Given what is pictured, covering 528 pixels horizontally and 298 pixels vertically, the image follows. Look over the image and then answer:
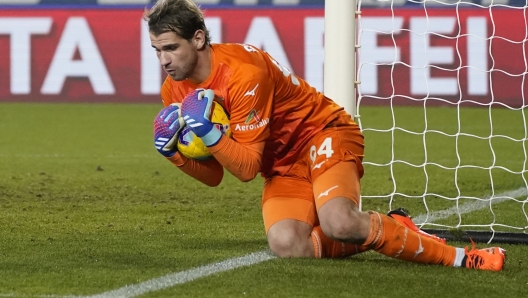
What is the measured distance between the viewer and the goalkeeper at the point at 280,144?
460 centimetres

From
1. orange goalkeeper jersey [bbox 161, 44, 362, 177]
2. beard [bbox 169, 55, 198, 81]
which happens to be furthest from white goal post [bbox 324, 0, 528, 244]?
beard [bbox 169, 55, 198, 81]

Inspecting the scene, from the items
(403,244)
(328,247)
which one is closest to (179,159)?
(328,247)

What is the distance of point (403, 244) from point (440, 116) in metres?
9.01

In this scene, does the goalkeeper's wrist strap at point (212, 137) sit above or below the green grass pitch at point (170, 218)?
above

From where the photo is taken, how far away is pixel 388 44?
13.9 metres

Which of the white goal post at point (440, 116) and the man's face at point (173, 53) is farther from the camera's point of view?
the white goal post at point (440, 116)

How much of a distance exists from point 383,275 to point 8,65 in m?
11.0

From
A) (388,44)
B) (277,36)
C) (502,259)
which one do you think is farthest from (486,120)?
(502,259)

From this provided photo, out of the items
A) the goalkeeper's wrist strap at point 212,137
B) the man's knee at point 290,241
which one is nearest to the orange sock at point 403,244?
the man's knee at point 290,241

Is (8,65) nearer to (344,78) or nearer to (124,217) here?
(124,217)

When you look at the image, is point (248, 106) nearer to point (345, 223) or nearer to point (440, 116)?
point (345, 223)

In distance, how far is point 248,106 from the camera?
181 inches

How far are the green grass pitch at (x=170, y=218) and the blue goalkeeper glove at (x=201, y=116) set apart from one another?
612 millimetres

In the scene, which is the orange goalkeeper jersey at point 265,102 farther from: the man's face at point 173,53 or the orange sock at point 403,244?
the orange sock at point 403,244
